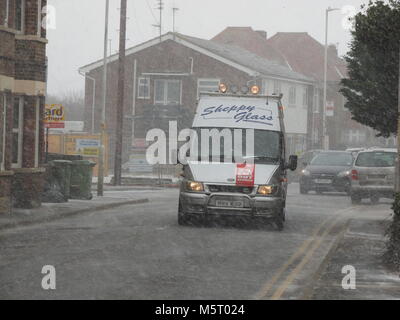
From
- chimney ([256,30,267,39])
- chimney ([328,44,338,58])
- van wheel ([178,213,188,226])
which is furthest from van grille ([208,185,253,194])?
chimney ([328,44,338,58])

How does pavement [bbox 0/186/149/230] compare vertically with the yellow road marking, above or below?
above

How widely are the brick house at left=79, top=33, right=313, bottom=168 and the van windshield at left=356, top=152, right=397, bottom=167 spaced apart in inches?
1038

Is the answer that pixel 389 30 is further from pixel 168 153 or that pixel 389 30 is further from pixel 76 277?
pixel 168 153

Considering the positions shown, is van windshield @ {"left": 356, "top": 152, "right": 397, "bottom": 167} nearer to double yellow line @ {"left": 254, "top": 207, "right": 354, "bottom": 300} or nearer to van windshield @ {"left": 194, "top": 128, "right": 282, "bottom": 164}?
double yellow line @ {"left": 254, "top": 207, "right": 354, "bottom": 300}

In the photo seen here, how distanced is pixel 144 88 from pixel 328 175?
1017 inches

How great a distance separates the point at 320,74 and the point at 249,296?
232ft

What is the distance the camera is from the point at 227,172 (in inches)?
695

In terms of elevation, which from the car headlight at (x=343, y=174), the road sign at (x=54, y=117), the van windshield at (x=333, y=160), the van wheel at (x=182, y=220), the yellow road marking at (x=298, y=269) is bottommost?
the yellow road marking at (x=298, y=269)

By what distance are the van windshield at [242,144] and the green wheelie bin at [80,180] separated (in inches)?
296

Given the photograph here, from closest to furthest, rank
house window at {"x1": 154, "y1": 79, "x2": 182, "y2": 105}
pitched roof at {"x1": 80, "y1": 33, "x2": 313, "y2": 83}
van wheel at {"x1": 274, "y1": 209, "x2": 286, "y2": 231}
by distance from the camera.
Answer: van wheel at {"x1": 274, "y1": 209, "x2": 286, "y2": 231}, pitched roof at {"x1": 80, "y1": 33, "x2": 313, "y2": 83}, house window at {"x1": 154, "y1": 79, "x2": 182, "y2": 105}

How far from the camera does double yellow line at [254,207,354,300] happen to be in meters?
10.5

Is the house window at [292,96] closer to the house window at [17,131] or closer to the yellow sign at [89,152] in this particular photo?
the yellow sign at [89,152]

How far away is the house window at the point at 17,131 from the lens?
2134 cm

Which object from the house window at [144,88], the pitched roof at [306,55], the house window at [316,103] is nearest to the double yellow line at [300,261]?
the house window at [144,88]
